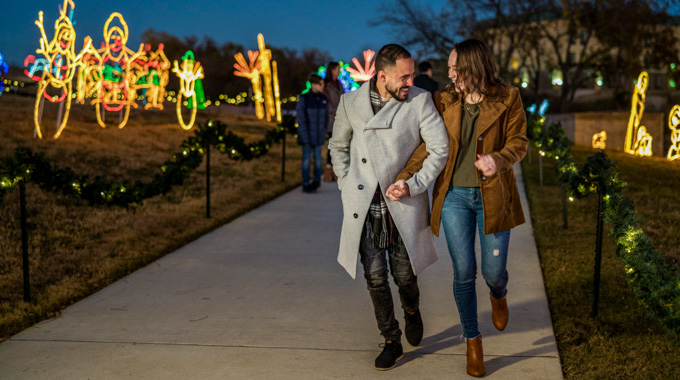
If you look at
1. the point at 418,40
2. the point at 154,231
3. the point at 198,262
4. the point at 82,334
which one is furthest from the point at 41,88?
the point at 418,40

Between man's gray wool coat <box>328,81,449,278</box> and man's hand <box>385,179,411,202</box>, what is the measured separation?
0.12 ft

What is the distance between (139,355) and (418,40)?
4024 centimetres

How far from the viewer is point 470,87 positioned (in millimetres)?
4016

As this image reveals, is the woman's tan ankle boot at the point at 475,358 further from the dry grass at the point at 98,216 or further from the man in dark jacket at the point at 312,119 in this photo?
the man in dark jacket at the point at 312,119

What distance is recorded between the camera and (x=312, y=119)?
1159cm

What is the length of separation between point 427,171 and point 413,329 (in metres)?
1.11

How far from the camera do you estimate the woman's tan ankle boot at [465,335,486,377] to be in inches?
161

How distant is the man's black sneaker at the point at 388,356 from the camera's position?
424 centimetres

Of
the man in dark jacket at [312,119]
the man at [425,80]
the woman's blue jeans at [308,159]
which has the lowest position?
the woman's blue jeans at [308,159]

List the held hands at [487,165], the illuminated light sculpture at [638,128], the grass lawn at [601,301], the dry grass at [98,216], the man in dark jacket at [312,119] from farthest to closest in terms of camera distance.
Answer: the illuminated light sculpture at [638,128], the man in dark jacket at [312,119], the dry grass at [98,216], the grass lawn at [601,301], the held hands at [487,165]

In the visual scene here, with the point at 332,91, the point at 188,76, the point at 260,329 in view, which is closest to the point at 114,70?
the point at 188,76

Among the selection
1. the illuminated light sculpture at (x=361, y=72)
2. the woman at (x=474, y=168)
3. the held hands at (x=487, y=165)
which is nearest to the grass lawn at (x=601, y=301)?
the woman at (x=474, y=168)

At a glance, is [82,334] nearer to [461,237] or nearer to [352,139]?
[352,139]

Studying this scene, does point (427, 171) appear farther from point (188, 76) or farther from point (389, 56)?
point (188, 76)
